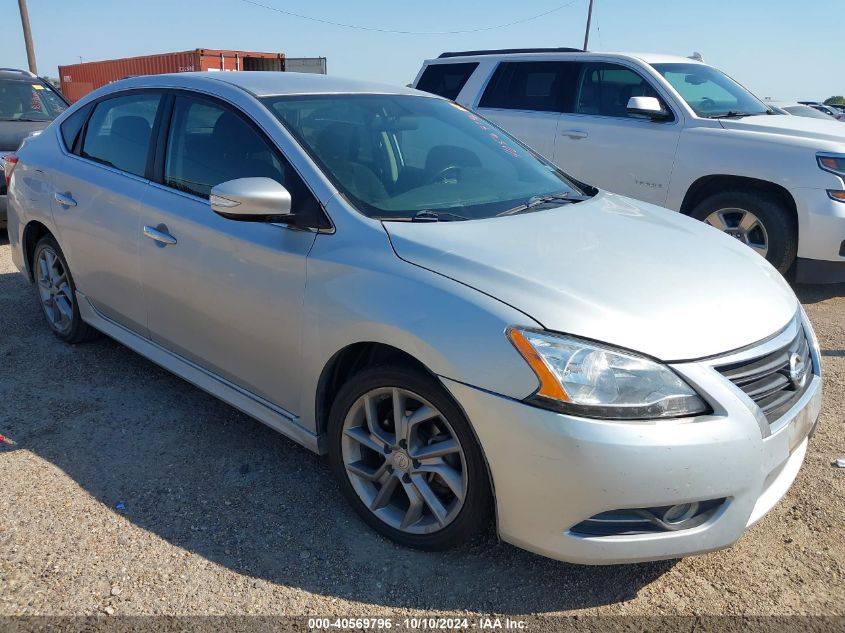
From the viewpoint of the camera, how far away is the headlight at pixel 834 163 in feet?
17.5

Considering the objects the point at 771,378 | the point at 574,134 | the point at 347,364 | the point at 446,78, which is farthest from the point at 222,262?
→ the point at 446,78

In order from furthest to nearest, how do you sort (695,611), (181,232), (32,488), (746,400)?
(181,232) → (32,488) → (695,611) → (746,400)

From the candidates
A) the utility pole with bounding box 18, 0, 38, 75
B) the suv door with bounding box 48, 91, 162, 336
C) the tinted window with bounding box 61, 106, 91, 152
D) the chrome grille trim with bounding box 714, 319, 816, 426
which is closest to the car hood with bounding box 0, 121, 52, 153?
the tinted window with bounding box 61, 106, 91, 152

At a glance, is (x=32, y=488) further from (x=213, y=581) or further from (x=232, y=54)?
(x=232, y=54)

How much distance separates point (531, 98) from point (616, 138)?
1.14 m

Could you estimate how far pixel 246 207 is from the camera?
265 cm

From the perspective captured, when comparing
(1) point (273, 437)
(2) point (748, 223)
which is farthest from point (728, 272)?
(2) point (748, 223)

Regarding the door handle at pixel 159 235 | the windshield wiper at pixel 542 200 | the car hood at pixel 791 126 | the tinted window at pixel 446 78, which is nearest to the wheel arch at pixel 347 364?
the windshield wiper at pixel 542 200

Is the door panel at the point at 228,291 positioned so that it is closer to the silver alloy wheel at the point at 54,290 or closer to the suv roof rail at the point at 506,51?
the silver alloy wheel at the point at 54,290

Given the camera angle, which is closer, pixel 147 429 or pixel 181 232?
pixel 181 232

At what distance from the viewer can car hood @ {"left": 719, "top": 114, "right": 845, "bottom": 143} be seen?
222 inches

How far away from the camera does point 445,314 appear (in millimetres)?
2285

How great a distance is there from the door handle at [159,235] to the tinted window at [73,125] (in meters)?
1.25

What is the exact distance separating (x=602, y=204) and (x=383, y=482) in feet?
5.55
